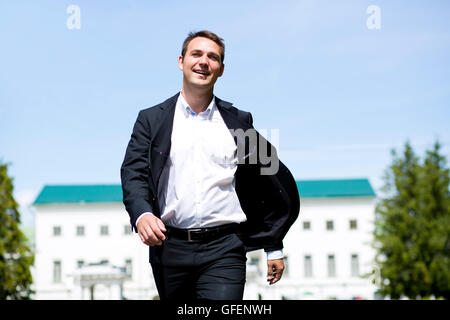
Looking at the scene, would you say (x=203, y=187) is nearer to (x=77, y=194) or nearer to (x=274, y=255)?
(x=274, y=255)

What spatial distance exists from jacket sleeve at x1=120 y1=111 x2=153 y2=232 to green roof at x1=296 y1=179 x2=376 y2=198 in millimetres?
71082

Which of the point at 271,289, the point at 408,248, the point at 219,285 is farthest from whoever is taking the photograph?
the point at 271,289

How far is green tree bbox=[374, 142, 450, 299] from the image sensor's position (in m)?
43.3

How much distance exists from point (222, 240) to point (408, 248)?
42.9m

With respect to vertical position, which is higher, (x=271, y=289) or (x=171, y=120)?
(x=171, y=120)

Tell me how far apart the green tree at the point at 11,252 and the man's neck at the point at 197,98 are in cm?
4207

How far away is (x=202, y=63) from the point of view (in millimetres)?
3781

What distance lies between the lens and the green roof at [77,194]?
246 ft

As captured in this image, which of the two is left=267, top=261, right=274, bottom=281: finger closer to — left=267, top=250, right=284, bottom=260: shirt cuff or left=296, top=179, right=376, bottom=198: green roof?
left=267, top=250, right=284, bottom=260: shirt cuff

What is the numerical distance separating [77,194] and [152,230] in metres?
74.5

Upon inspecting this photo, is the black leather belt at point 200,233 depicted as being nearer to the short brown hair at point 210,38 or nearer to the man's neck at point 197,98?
the man's neck at point 197,98
